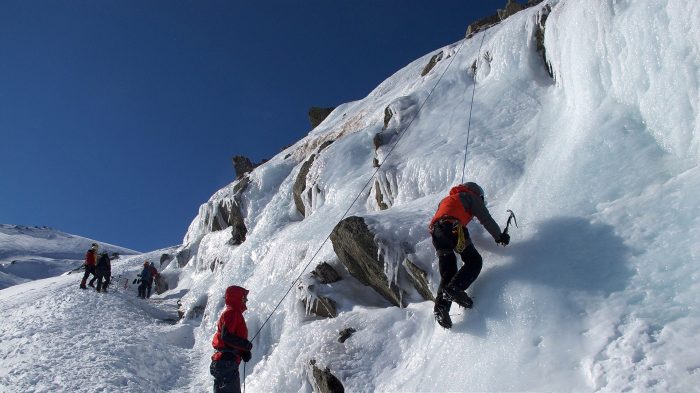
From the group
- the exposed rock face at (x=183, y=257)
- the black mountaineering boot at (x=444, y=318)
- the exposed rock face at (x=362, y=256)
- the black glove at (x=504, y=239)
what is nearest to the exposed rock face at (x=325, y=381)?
the exposed rock face at (x=362, y=256)

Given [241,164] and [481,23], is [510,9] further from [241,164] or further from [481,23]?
[241,164]

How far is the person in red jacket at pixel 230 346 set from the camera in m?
6.13

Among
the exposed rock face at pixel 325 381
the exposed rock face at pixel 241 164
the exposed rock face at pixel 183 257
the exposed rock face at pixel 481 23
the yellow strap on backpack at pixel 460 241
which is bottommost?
the exposed rock face at pixel 325 381

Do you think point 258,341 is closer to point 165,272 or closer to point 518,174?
point 518,174

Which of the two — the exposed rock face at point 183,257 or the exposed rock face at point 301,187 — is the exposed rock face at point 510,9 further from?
the exposed rock face at point 183,257

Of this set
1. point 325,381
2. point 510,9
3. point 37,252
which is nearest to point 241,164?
point 510,9

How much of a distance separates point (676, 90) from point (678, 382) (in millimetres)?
3619

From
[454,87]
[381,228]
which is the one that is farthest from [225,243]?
[381,228]

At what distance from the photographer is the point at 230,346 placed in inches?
243

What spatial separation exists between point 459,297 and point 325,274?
395 cm

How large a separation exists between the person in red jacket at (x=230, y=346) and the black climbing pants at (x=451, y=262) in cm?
240

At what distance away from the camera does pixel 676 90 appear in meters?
5.88

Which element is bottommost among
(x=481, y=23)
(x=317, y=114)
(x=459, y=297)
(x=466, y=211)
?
(x=459, y=297)

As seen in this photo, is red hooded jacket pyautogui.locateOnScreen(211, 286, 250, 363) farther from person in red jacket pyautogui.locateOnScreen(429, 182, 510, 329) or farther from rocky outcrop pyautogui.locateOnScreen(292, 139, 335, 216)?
rocky outcrop pyautogui.locateOnScreen(292, 139, 335, 216)
